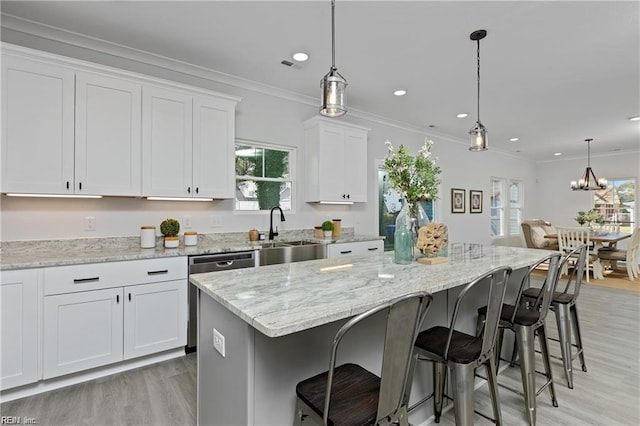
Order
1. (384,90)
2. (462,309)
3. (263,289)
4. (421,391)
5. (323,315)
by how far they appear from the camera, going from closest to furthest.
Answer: (323,315)
(263,289)
(421,391)
(462,309)
(384,90)

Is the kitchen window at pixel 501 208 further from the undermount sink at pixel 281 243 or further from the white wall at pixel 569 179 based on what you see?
the undermount sink at pixel 281 243

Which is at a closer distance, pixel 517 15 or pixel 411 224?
pixel 411 224

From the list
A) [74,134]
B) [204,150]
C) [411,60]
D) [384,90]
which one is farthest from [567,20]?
[74,134]

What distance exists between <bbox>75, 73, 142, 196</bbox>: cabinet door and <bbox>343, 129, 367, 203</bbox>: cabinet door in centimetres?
248

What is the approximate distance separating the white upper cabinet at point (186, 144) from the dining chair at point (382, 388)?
2.45m

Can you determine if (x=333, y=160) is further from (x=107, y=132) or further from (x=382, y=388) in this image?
(x=382, y=388)

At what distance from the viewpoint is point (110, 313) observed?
97.9 inches

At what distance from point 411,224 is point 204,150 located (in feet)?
7.21

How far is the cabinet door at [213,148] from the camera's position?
10.5 feet

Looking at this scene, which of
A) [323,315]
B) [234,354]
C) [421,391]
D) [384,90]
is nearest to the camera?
[323,315]

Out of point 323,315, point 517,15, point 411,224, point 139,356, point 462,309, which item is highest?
point 517,15

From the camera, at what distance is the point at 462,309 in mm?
2230

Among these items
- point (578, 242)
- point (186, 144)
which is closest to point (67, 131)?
point (186, 144)

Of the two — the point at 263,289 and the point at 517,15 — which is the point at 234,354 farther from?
the point at 517,15
